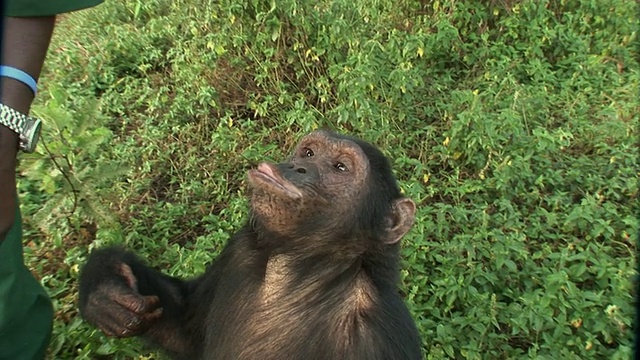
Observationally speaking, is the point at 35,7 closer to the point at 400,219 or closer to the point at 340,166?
the point at 340,166

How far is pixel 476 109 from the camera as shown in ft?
17.7

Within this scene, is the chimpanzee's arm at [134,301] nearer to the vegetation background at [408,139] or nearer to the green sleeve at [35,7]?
the vegetation background at [408,139]

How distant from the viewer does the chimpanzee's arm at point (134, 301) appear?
10.1 feet

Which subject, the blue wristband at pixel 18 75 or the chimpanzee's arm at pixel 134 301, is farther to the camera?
the chimpanzee's arm at pixel 134 301

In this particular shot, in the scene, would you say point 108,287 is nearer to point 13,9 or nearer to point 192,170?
point 13,9

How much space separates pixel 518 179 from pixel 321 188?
8.35ft

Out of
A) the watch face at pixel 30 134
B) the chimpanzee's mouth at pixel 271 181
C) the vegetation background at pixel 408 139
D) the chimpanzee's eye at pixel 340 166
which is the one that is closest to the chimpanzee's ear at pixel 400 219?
the chimpanzee's eye at pixel 340 166

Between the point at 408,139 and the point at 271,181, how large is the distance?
2.92m

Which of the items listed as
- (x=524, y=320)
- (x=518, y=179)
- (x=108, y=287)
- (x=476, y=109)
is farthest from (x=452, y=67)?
(x=108, y=287)

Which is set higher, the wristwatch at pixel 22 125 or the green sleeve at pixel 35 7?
the green sleeve at pixel 35 7

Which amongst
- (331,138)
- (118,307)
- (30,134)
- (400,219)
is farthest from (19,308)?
(400,219)

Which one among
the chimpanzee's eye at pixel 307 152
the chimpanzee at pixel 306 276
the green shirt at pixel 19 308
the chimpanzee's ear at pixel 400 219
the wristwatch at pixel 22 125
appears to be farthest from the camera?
the chimpanzee's eye at pixel 307 152

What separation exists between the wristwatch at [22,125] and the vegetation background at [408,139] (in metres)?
1.69

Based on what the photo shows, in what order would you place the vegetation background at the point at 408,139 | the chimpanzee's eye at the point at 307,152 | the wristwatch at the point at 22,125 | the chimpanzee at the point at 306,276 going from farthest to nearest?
1. the vegetation background at the point at 408,139
2. the chimpanzee's eye at the point at 307,152
3. the chimpanzee at the point at 306,276
4. the wristwatch at the point at 22,125
